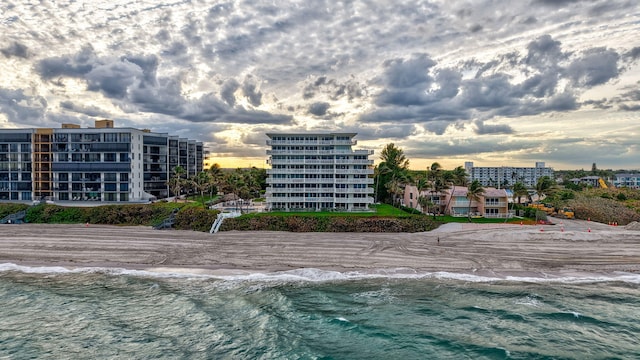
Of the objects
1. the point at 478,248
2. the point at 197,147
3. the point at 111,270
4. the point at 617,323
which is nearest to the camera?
the point at 617,323

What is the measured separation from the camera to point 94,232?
56.9 metres

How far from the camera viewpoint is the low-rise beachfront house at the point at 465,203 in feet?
222

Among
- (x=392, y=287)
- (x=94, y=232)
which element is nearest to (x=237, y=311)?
(x=392, y=287)

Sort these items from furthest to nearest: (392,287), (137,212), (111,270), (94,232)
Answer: (137,212), (94,232), (111,270), (392,287)

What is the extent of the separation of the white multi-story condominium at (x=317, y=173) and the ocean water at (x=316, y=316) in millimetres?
32341

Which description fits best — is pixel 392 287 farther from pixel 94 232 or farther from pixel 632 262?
pixel 94 232

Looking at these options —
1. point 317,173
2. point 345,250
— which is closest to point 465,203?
point 317,173

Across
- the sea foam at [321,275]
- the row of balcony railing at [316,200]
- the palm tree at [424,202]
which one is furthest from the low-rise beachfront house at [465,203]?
the sea foam at [321,275]

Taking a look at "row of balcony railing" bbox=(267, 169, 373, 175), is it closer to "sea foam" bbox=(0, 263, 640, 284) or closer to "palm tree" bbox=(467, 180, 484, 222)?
"palm tree" bbox=(467, 180, 484, 222)

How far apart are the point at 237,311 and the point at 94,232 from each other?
3795 centimetres

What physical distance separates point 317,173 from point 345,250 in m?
28.1

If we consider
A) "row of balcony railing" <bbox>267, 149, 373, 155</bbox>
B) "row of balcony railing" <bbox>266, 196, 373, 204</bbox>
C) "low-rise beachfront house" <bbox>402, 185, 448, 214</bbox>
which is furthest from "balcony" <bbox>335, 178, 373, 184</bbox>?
"low-rise beachfront house" <bbox>402, 185, 448, 214</bbox>

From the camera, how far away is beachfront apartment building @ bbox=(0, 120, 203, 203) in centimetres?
8056

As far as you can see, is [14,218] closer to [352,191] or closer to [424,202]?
[352,191]
